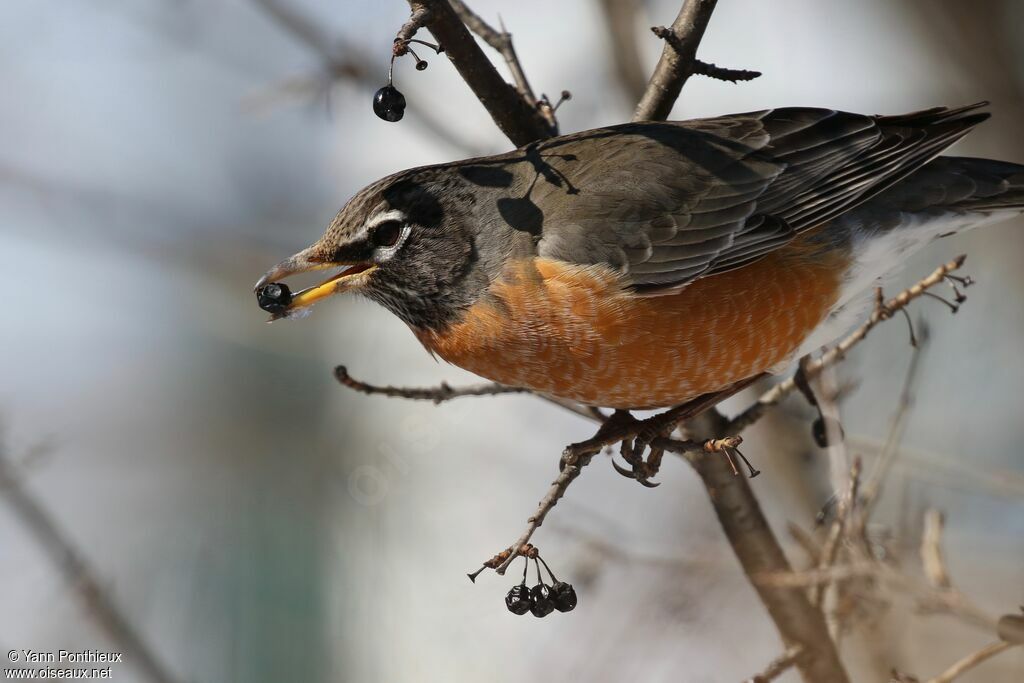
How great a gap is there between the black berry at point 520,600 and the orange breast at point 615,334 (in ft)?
1.76

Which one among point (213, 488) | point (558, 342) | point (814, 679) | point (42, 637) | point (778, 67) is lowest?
point (814, 679)

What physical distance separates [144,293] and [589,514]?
11.1 feet

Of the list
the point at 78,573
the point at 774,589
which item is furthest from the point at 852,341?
the point at 78,573

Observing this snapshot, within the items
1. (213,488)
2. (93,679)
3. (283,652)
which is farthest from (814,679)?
(213,488)

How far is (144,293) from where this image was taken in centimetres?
620

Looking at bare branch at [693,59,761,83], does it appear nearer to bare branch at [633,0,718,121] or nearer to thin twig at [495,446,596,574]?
bare branch at [633,0,718,121]

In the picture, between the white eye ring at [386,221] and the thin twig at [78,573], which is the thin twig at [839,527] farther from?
the thin twig at [78,573]

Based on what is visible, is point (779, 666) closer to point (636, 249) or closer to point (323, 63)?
point (636, 249)

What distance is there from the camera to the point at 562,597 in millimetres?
2275

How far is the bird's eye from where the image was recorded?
2.58 metres

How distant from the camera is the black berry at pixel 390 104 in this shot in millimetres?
2064

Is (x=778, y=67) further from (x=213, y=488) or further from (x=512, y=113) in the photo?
(x=213, y=488)

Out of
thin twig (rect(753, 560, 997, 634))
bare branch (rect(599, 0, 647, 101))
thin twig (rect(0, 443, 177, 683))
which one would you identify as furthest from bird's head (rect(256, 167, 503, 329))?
bare branch (rect(599, 0, 647, 101))

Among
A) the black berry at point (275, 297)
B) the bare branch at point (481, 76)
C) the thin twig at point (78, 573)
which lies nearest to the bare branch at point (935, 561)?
the bare branch at point (481, 76)
